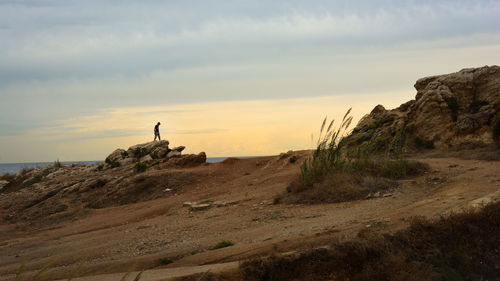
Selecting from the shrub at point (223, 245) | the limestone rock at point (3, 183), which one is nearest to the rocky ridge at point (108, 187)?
the limestone rock at point (3, 183)

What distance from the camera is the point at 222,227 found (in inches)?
448

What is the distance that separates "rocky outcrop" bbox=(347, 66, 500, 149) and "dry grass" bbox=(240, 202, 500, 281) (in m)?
12.7

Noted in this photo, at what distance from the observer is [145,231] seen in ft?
41.8

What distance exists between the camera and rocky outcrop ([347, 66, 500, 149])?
64.5ft

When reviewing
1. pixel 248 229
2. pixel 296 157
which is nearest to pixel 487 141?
pixel 296 157

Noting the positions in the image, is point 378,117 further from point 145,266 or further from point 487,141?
point 145,266

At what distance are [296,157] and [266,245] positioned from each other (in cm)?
1590

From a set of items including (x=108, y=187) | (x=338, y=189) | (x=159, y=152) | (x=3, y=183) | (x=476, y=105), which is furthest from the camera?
(x=3, y=183)

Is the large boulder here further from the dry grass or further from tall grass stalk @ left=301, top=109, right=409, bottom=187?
the dry grass

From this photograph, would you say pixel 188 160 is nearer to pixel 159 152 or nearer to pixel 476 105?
pixel 159 152

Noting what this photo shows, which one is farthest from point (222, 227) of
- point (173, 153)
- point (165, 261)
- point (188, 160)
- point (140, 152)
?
point (140, 152)

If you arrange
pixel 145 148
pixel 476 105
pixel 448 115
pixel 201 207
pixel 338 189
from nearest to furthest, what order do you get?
pixel 338 189 < pixel 201 207 < pixel 476 105 < pixel 448 115 < pixel 145 148

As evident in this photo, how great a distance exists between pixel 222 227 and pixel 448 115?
1442 cm

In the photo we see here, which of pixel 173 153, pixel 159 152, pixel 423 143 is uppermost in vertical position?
pixel 159 152
